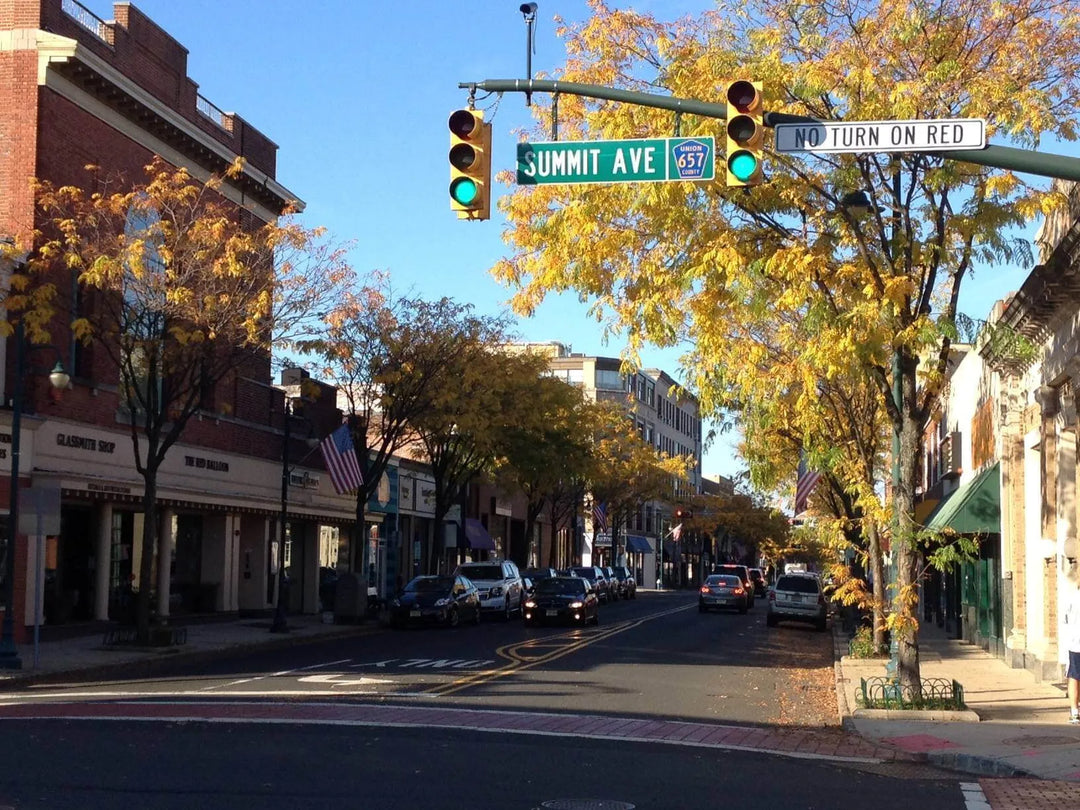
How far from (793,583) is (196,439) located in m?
19.8

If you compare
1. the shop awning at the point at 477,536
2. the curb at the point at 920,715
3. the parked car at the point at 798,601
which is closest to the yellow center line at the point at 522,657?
the parked car at the point at 798,601

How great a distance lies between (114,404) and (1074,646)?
2304 centimetres

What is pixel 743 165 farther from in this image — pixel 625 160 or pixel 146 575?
pixel 146 575

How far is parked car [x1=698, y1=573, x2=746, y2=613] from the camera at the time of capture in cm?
5066

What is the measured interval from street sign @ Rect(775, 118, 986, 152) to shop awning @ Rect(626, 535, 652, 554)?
276 feet

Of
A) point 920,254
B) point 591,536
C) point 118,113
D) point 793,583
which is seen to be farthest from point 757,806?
point 591,536

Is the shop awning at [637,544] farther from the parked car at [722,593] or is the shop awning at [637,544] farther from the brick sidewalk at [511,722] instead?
the brick sidewalk at [511,722]

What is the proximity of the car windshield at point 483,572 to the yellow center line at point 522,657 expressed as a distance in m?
4.87

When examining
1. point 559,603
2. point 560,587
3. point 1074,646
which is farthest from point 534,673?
point 560,587

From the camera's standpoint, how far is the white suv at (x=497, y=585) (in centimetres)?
4178

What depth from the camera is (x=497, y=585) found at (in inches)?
1665

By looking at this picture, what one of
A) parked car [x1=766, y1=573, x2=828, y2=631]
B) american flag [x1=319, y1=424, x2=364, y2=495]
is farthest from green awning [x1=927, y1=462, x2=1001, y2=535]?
american flag [x1=319, y1=424, x2=364, y2=495]

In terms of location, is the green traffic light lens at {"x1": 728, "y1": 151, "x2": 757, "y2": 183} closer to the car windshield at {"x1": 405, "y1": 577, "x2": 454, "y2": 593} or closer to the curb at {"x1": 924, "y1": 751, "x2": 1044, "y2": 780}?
the curb at {"x1": 924, "y1": 751, "x2": 1044, "y2": 780}

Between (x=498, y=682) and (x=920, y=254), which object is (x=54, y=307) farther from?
(x=920, y=254)
